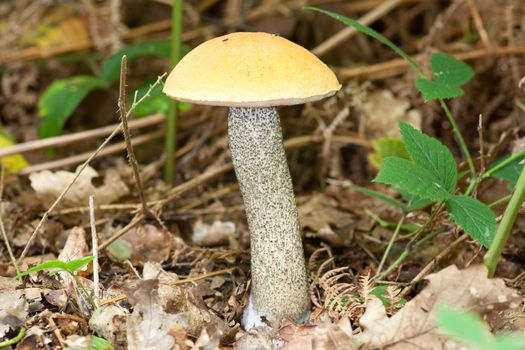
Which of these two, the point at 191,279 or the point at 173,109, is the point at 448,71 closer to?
the point at 191,279

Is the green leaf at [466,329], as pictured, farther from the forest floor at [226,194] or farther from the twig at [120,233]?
the twig at [120,233]

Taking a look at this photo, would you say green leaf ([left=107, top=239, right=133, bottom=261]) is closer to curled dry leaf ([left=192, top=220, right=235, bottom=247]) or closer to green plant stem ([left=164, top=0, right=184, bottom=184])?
curled dry leaf ([left=192, top=220, right=235, bottom=247])

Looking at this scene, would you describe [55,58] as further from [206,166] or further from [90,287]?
[90,287]

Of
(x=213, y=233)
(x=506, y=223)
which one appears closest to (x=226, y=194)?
(x=213, y=233)

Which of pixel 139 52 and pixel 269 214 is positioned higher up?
pixel 139 52

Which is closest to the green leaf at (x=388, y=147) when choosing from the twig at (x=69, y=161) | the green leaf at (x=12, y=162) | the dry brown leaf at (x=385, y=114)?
the dry brown leaf at (x=385, y=114)

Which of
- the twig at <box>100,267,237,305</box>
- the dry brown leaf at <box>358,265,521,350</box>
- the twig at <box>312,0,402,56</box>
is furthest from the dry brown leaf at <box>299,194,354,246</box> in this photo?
the twig at <box>312,0,402,56</box>
